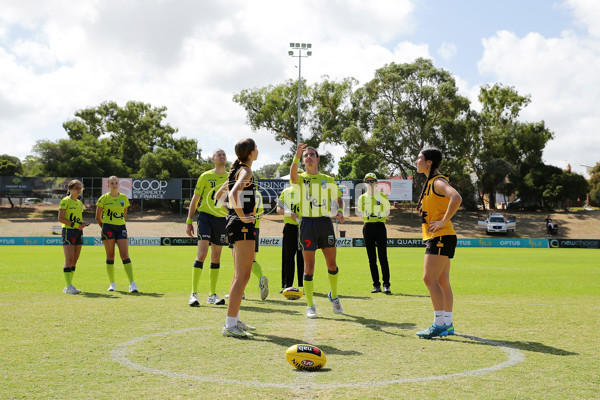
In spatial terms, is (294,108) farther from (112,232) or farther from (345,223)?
(112,232)

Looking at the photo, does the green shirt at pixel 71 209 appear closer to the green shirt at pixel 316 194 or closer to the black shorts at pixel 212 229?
the black shorts at pixel 212 229

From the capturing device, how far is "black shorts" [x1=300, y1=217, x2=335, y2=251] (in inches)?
310

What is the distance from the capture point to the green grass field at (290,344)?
13.9 ft

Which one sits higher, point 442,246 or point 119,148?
point 119,148

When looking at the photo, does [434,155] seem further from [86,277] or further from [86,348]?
[86,277]

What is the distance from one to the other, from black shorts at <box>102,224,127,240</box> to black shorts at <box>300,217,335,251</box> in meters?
4.69

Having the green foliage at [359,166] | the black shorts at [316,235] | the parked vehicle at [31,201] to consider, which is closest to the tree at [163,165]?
the parked vehicle at [31,201]

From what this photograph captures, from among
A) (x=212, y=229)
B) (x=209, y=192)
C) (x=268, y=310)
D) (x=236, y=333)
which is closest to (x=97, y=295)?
(x=212, y=229)

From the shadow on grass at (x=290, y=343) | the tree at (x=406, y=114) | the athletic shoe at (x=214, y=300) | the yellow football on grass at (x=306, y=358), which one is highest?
the tree at (x=406, y=114)

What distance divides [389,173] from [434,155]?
191 ft

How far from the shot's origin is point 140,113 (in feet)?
244

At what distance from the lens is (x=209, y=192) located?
9.22 m

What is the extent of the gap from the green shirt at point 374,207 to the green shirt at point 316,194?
3.04m

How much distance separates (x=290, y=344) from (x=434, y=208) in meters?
2.48
